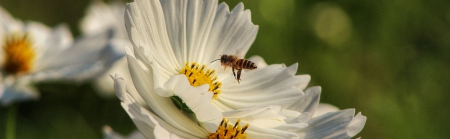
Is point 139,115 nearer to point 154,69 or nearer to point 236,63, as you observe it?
point 154,69

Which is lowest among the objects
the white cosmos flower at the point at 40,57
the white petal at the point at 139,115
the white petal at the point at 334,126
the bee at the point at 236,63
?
the white petal at the point at 139,115

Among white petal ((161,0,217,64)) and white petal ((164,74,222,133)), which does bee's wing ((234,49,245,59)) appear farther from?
white petal ((164,74,222,133))

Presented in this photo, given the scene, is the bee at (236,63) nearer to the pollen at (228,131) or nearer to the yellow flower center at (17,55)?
the pollen at (228,131)

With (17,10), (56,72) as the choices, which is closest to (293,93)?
(56,72)

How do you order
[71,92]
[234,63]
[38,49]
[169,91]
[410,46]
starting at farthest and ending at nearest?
[410,46]
[71,92]
[38,49]
[234,63]
[169,91]

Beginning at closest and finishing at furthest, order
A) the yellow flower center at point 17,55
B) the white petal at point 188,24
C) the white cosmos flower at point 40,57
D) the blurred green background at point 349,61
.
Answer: the white petal at point 188,24
the white cosmos flower at point 40,57
the yellow flower center at point 17,55
the blurred green background at point 349,61

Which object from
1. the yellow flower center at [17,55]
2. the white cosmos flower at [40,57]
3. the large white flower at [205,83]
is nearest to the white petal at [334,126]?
the large white flower at [205,83]

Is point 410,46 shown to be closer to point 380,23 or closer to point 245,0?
point 380,23
